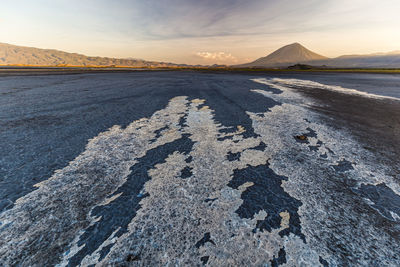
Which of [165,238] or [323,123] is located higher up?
[323,123]

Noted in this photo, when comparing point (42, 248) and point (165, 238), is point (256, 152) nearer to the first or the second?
point (165, 238)

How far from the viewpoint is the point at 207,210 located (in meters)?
2.68

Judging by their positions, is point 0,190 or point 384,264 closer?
point 384,264

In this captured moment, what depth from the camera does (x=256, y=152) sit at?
451 cm

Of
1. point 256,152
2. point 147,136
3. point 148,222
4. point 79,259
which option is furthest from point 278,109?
point 79,259

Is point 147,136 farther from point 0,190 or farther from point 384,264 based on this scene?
point 384,264

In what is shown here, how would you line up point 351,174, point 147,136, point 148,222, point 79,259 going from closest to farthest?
1. point 79,259
2. point 148,222
3. point 351,174
4. point 147,136

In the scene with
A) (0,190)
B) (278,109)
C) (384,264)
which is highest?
(278,109)

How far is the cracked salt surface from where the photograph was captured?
80.0 inches

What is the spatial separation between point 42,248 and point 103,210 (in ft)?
2.39

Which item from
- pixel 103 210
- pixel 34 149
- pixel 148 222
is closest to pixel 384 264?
pixel 148 222

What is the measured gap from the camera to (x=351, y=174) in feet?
12.0

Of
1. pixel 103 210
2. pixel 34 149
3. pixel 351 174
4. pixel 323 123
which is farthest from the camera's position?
pixel 323 123

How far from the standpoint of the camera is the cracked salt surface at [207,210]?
2033 millimetres
